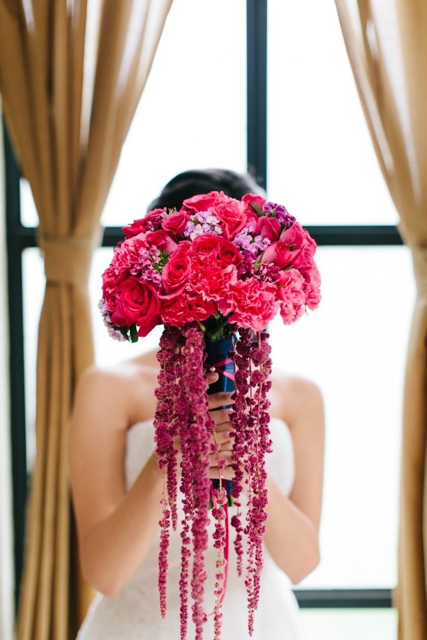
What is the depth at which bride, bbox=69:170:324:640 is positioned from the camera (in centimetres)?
142

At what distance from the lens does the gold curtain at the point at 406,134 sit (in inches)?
79.7

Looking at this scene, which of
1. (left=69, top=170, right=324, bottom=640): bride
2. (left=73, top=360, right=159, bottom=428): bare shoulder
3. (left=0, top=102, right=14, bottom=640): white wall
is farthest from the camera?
(left=0, top=102, right=14, bottom=640): white wall

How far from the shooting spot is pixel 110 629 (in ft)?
4.92

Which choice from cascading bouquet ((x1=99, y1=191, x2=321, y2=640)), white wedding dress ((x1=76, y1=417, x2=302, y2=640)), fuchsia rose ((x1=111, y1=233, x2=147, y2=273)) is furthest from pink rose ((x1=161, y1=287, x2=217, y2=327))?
white wedding dress ((x1=76, y1=417, x2=302, y2=640))

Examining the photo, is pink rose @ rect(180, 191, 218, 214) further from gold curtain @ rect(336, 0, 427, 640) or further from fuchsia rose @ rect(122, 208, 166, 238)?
gold curtain @ rect(336, 0, 427, 640)

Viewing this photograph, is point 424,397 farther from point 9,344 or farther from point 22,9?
point 22,9

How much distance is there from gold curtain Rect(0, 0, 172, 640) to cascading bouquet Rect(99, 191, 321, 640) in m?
1.11

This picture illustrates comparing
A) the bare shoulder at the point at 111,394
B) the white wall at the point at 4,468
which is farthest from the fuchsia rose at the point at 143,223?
the white wall at the point at 4,468

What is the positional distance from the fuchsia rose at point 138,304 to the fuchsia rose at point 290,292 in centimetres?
20

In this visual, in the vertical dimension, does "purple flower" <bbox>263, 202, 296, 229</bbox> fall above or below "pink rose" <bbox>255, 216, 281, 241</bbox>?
above

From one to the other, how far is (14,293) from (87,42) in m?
0.99

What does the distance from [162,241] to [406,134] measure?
142 cm

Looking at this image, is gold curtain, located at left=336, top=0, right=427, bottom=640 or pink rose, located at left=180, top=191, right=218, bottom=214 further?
gold curtain, located at left=336, top=0, right=427, bottom=640

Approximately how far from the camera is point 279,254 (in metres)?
0.97
